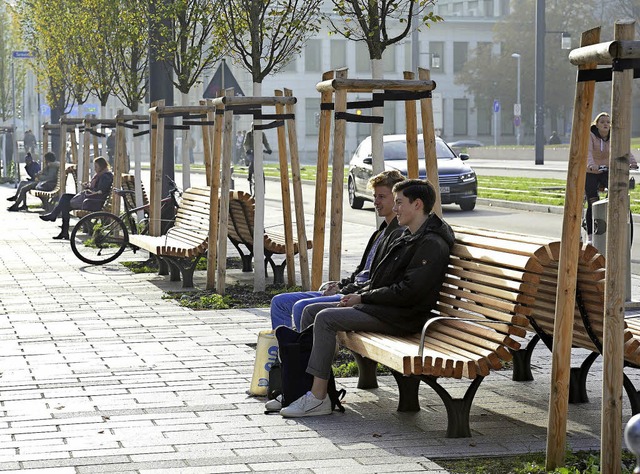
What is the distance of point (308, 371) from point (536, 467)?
5.63 feet

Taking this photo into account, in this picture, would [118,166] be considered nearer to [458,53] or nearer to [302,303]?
[302,303]

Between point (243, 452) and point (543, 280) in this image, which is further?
point (543, 280)

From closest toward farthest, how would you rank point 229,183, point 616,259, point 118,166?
1. point 616,259
2. point 229,183
3. point 118,166

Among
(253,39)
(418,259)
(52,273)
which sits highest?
(253,39)

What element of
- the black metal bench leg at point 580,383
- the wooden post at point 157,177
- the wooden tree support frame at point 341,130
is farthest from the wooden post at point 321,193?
the wooden post at point 157,177

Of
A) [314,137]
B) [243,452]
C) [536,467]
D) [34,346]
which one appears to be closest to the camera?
[536,467]

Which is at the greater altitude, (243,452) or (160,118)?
(160,118)

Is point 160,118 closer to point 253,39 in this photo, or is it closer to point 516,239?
point 253,39

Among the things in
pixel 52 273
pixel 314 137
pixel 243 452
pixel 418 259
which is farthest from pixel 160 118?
pixel 314 137

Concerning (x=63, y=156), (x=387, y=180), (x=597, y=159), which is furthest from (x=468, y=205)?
(x=387, y=180)

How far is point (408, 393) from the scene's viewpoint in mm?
7207

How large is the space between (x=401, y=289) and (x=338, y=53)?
90.0 m

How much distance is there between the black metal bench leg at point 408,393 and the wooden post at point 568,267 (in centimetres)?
147

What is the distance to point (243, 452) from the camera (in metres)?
6.20
